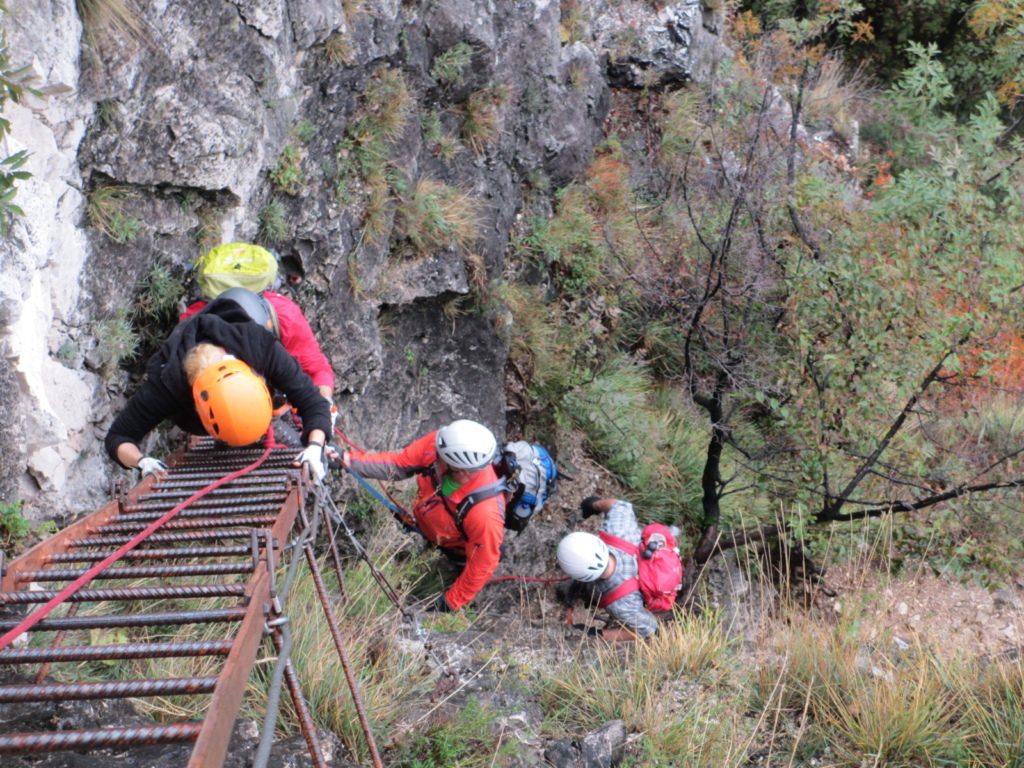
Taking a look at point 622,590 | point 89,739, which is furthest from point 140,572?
point 622,590

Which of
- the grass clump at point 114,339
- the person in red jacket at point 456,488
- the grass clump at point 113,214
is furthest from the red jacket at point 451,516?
the grass clump at point 113,214

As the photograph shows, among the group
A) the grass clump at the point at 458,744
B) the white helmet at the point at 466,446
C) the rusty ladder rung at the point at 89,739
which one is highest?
the rusty ladder rung at the point at 89,739

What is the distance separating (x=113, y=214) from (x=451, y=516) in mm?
2826

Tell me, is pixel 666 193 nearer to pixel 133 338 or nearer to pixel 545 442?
pixel 545 442

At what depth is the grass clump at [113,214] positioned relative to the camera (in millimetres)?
4082

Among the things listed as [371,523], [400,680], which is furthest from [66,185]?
[371,523]

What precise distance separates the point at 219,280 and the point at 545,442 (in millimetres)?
4547

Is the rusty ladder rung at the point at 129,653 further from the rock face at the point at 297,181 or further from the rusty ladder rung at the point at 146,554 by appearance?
the rock face at the point at 297,181

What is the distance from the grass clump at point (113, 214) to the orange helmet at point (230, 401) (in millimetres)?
1161

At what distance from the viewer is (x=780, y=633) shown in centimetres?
448

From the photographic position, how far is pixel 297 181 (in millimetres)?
5680

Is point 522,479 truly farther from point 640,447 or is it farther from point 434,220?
point 640,447

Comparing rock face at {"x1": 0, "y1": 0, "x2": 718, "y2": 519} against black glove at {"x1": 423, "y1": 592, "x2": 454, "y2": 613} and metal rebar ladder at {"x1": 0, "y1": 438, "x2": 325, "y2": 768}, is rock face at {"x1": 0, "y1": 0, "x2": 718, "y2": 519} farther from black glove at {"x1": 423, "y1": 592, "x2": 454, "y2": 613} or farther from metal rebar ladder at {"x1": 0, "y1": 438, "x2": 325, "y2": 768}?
black glove at {"x1": 423, "y1": 592, "x2": 454, "y2": 613}

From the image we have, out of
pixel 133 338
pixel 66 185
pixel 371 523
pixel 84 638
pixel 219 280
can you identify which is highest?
pixel 66 185
